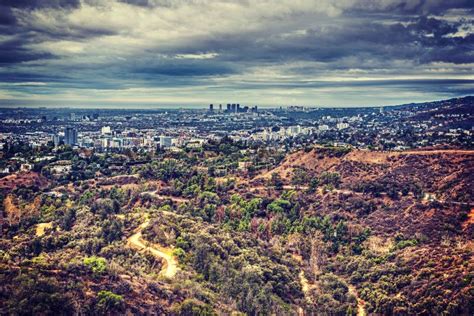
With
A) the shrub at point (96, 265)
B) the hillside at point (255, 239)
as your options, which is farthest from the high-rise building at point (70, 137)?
the shrub at point (96, 265)

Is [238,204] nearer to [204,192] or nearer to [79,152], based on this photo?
[204,192]

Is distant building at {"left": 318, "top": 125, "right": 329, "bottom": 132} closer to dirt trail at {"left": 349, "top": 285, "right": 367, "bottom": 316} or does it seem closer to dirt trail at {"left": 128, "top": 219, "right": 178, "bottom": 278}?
dirt trail at {"left": 349, "top": 285, "right": 367, "bottom": 316}

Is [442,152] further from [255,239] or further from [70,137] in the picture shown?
[70,137]

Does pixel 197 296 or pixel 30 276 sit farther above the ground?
pixel 30 276

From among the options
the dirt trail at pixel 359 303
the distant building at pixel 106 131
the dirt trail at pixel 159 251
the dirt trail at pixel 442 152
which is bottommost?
the dirt trail at pixel 359 303

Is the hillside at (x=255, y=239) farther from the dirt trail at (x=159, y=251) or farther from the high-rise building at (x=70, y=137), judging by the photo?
the high-rise building at (x=70, y=137)

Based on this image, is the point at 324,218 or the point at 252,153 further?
the point at 252,153

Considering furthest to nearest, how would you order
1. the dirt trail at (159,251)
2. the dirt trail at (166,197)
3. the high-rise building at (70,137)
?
1. the high-rise building at (70,137)
2. the dirt trail at (166,197)
3. the dirt trail at (159,251)

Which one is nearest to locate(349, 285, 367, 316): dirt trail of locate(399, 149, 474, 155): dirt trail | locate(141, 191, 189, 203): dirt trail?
locate(141, 191, 189, 203): dirt trail

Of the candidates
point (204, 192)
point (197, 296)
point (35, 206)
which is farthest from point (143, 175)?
point (197, 296)
